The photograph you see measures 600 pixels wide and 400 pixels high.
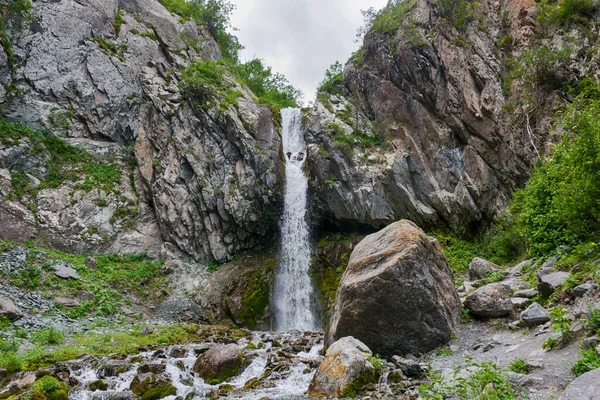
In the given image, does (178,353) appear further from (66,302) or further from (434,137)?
(434,137)

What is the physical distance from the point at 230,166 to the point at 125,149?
856cm

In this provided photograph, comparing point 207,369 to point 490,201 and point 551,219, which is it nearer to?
point 551,219

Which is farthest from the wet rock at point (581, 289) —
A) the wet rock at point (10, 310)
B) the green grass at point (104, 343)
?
the wet rock at point (10, 310)

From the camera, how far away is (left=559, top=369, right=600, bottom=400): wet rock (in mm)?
3586

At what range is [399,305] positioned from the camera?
28.2 ft

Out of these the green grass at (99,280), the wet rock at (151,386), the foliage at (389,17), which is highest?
the foliage at (389,17)

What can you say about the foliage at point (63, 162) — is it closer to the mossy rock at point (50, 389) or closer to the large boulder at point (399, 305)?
the mossy rock at point (50, 389)

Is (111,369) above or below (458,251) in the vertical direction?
below

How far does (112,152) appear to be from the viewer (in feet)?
86.3

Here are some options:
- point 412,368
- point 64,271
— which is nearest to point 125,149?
point 64,271

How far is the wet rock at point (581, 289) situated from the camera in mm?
6656

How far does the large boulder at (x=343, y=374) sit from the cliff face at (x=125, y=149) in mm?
16976

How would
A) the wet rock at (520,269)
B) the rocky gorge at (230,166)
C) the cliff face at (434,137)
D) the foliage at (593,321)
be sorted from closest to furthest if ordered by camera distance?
the foliage at (593,321) < the wet rock at (520,269) < the rocky gorge at (230,166) < the cliff face at (434,137)

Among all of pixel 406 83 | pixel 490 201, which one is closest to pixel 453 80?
pixel 406 83
